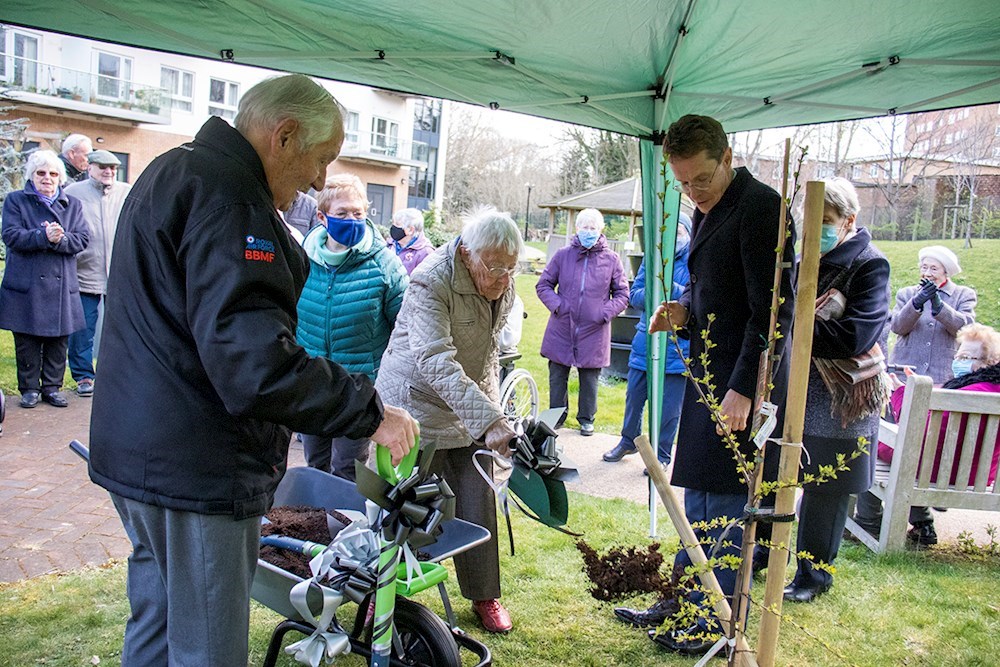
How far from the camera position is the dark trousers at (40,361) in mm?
5977

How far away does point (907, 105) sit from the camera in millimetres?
3674

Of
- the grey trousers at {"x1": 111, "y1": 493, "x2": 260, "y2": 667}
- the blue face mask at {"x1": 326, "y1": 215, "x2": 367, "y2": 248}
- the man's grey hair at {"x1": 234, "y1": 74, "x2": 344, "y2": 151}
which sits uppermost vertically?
the man's grey hair at {"x1": 234, "y1": 74, "x2": 344, "y2": 151}

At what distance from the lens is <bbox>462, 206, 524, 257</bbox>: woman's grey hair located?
272cm

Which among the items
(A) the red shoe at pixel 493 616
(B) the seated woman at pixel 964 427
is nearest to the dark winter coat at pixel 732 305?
(A) the red shoe at pixel 493 616

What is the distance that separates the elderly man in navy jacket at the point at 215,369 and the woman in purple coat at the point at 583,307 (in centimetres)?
450

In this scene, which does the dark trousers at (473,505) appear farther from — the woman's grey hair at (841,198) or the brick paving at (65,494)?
the woman's grey hair at (841,198)

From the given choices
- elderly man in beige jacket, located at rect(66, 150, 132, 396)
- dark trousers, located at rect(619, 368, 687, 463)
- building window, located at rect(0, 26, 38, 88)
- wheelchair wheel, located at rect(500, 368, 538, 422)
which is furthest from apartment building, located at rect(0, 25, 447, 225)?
dark trousers, located at rect(619, 368, 687, 463)

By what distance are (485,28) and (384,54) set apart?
488 mm

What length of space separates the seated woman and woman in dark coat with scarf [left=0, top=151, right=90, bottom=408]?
18.7ft

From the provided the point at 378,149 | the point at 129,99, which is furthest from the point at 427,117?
the point at 129,99

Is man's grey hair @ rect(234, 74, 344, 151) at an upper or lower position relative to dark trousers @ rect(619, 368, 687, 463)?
upper

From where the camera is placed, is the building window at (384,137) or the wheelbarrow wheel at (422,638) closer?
the wheelbarrow wheel at (422,638)

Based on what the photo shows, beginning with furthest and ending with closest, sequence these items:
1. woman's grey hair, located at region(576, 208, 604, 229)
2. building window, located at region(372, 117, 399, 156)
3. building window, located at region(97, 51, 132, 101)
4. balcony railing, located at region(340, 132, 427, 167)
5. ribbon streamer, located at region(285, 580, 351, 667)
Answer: building window, located at region(372, 117, 399, 156) → balcony railing, located at region(340, 132, 427, 167) → building window, located at region(97, 51, 132, 101) → woman's grey hair, located at region(576, 208, 604, 229) → ribbon streamer, located at region(285, 580, 351, 667)

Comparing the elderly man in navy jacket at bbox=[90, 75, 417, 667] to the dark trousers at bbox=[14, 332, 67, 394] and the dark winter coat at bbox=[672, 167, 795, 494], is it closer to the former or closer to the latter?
the dark winter coat at bbox=[672, 167, 795, 494]
